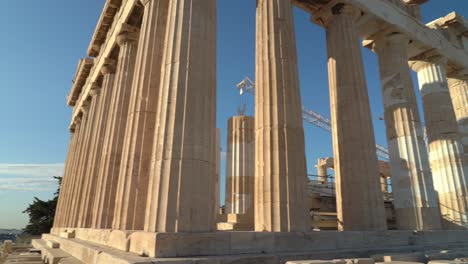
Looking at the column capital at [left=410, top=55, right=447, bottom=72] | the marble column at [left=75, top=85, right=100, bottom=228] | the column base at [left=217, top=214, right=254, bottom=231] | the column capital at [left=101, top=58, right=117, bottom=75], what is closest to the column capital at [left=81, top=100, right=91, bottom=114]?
the marble column at [left=75, top=85, right=100, bottom=228]

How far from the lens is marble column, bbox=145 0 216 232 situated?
1038cm

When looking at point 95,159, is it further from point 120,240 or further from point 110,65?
point 120,240

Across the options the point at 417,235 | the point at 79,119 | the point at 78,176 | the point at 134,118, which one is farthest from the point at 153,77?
the point at 79,119

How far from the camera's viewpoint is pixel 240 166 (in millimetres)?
33906

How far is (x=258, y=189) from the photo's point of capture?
14.3m

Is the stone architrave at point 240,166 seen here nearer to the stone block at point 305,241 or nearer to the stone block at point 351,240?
the stone block at point 351,240

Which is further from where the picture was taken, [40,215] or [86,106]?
[40,215]

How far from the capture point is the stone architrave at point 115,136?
20.3 m

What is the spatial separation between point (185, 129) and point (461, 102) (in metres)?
30.9

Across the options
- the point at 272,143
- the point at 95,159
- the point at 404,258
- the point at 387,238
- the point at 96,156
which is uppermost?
the point at 96,156

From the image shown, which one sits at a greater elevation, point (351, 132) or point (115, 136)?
point (115, 136)

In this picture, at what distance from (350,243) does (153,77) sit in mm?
12931

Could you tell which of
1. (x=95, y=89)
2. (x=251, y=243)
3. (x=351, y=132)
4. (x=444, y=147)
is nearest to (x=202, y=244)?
(x=251, y=243)

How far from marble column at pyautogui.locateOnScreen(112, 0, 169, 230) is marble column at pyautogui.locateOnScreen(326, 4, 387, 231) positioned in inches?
443
